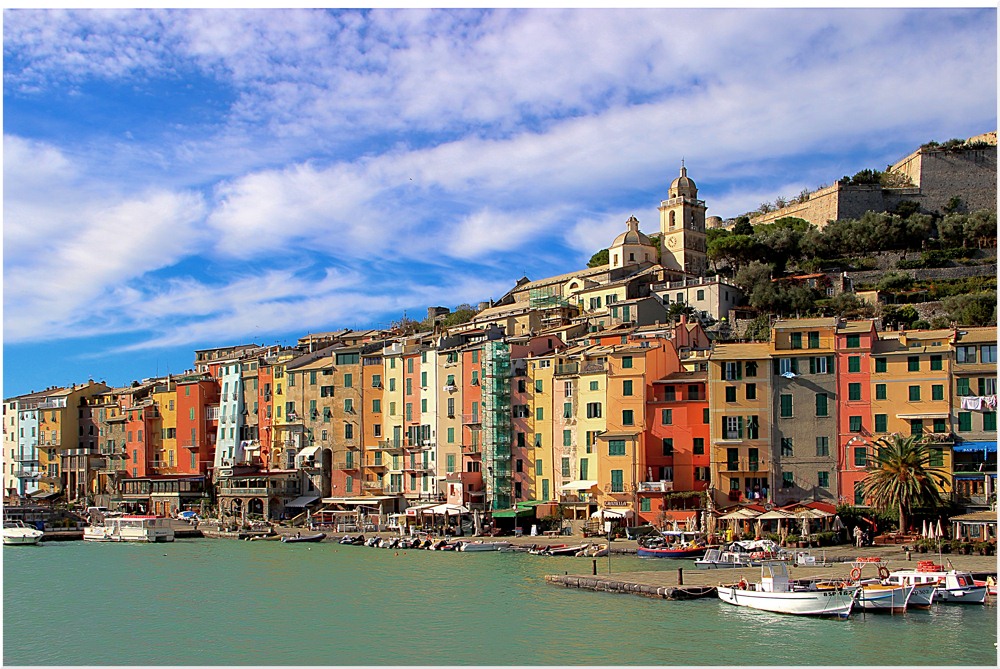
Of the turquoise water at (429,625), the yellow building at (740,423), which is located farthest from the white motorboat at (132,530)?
the yellow building at (740,423)

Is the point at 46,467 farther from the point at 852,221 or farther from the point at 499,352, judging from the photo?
the point at 852,221

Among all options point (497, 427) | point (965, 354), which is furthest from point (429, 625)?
point (497, 427)

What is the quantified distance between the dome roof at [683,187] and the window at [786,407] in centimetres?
4948

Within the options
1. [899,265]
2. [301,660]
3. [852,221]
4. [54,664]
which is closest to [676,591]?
[301,660]

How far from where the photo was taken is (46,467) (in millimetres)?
90688

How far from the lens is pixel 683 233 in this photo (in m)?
96.0

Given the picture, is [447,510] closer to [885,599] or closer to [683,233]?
[885,599]

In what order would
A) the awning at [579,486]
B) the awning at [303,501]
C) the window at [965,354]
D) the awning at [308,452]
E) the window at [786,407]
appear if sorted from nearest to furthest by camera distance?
1. the window at [965,354]
2. the window at [786,407]
3. the awning at [579,486]
4. the awning at [303,501]
5. the awning at [308,452]

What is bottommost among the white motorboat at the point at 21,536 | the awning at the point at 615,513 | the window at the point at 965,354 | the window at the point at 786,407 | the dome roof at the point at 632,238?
the white motorboat at the point at 21,536

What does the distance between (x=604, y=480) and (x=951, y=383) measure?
636 inches

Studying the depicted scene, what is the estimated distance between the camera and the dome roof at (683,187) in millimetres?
98938

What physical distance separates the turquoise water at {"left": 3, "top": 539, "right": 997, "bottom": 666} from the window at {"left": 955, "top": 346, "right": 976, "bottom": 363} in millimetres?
15156

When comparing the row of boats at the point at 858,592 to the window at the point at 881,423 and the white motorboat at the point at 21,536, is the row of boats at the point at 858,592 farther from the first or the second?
the white motorboat at the point at 21,536

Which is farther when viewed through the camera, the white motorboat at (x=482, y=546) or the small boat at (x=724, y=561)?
the white motorboat at (x=482, y=546)
